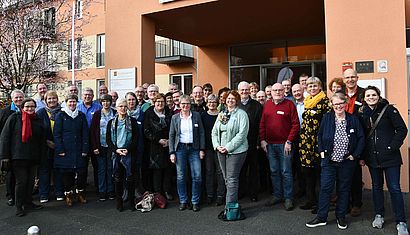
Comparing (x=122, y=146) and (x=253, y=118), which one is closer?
(x=122, y=146)

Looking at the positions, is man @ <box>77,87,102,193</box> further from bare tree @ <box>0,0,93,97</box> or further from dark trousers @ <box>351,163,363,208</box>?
dark trousers @ <box>351,163,363,208</box>

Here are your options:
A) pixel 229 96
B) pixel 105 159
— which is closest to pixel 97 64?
pixel 105 159

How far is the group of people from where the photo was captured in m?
4.53

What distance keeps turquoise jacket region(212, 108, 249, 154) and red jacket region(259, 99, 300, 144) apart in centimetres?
60

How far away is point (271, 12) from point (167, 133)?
15.8 ft

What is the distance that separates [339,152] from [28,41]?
8.35m

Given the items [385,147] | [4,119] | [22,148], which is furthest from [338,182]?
[4,119]

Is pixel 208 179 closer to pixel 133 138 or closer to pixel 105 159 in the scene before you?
pixel 133 138

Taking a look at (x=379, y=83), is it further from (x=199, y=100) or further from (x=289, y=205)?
(x=199, y=100)

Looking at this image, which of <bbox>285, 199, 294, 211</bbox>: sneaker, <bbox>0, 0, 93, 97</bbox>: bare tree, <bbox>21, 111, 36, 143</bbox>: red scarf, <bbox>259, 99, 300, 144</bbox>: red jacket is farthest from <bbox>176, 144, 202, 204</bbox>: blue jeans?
<bbox>0, 0, 93, 97</bbox>: bare tree

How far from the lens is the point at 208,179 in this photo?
5793 mm

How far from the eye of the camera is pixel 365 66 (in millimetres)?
6395

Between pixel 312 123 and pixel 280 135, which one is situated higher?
pixel 312 123

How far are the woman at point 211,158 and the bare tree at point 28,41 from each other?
5.95 meters
